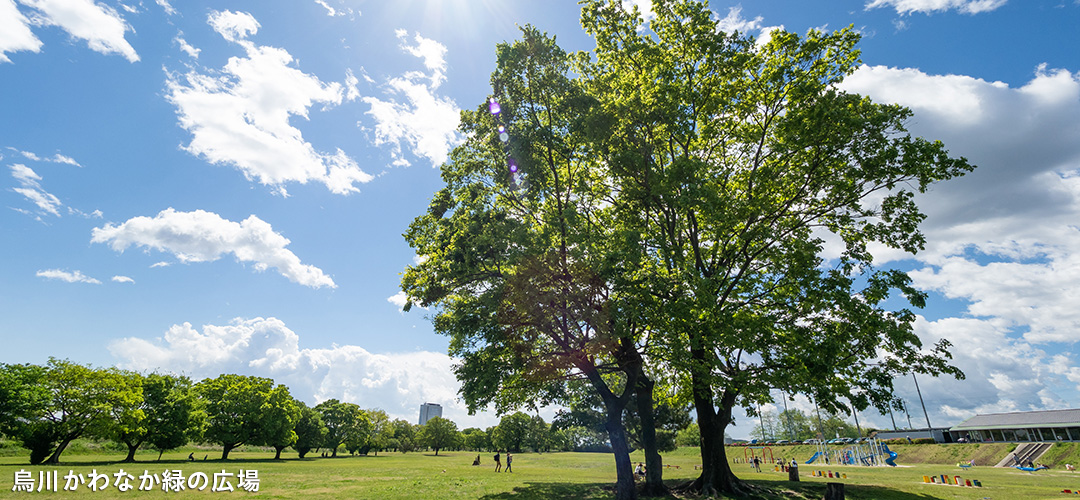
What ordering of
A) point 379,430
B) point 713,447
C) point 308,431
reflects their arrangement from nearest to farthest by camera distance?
1. point 713,447
2. point 308,431
3. point 379,430

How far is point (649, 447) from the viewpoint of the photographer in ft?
72.7

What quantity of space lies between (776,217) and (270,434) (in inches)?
2735

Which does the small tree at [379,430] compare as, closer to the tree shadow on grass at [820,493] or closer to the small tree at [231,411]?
the small tree at [231,411]

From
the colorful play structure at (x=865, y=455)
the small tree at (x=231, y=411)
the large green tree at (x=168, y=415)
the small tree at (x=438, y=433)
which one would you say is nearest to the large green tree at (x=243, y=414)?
the small tree at (x=231, y=411)


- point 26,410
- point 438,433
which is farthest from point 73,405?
point 438,433

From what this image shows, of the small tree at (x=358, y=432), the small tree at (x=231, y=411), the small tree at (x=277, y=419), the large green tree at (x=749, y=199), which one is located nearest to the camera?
the large green tree at (x=749, y=199)

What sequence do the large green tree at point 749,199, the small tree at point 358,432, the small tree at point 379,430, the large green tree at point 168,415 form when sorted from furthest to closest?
1. the small tree at point 379,430
2. the small tree at point 358,432
3. the large green tree at point 168,415
4. the large green tree at point 749,199

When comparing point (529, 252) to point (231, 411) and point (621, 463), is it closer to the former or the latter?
point (621, 463)

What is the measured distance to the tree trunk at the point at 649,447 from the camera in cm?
2173

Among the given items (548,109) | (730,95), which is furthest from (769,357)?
(548,109)

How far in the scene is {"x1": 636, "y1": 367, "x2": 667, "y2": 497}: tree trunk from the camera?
71.3ft

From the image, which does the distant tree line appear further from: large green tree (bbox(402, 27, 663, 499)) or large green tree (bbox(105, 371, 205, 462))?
large green tree (bbox(402, 27, 663, 499))

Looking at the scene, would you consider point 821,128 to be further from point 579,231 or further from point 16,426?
point 16,426

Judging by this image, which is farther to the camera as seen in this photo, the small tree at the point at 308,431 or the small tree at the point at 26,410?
the small tree at the point at 308,431
